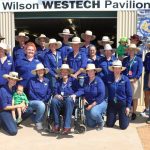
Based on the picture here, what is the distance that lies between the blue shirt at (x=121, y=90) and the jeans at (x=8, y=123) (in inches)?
77.0

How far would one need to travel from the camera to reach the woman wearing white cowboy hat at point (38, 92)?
27.3 feet

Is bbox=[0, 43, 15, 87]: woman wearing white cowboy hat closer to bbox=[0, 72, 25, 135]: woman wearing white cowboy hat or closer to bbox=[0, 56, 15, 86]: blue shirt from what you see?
bbox=[0, 56, 15, 86]: blue shirt

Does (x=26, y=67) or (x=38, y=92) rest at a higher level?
(x=26, y=67)

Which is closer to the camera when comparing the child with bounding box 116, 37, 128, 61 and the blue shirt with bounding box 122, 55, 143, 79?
the blue shirt with bounding box 122, 55, 143, 79

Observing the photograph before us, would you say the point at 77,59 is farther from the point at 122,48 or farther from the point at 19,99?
Answer: the point at 19,99

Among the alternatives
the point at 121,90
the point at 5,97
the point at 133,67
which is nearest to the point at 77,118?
the point at 121,90

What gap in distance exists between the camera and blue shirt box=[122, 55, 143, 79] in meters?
8.89

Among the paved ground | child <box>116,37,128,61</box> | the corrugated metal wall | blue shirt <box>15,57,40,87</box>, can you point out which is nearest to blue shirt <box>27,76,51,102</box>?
blue shirt <box>15,57,40,87</box>

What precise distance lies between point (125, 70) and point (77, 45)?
3.71 feet

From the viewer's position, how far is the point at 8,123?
810 cm

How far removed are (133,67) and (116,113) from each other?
3.35 feet

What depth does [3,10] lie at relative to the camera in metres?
10.9

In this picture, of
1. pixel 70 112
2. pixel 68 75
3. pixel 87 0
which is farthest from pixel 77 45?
pixel 87 0

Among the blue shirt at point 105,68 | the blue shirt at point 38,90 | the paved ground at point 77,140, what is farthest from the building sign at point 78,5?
the paved ground at point 77,140
